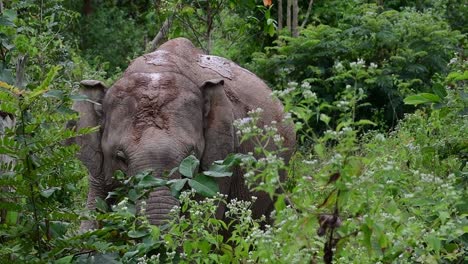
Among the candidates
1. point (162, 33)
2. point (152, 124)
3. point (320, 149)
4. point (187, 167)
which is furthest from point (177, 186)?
point (162, 33)

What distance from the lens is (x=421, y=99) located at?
5.62 meters

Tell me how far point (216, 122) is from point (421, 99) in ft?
10.2

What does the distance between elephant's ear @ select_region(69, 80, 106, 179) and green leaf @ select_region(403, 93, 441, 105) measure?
3.39m

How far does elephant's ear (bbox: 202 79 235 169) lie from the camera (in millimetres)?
8508

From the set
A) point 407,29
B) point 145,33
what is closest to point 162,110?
point 407,29

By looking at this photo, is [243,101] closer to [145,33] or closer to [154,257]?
[154,257]

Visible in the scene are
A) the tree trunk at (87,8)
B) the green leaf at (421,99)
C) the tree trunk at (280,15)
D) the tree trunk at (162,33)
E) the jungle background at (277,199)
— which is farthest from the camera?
the tree trunk at (87,8)

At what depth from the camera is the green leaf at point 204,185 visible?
4816mm

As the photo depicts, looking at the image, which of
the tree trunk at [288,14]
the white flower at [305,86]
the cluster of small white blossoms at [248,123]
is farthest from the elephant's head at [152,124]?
the tree trunk at [288,14]

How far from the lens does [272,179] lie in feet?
13.0

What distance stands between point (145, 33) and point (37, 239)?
1769 cm

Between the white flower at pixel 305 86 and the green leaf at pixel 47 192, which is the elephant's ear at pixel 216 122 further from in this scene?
the white flower at pixel 305 86

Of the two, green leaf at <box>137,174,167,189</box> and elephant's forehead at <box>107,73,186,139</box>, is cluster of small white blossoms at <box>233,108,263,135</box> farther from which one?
elephant's forehead at <box>107,73,186,139</box>

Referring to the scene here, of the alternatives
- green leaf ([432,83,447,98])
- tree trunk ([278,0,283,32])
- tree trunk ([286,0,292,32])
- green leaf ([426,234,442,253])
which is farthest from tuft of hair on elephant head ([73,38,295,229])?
tree trunk ([278,0,283,32])
